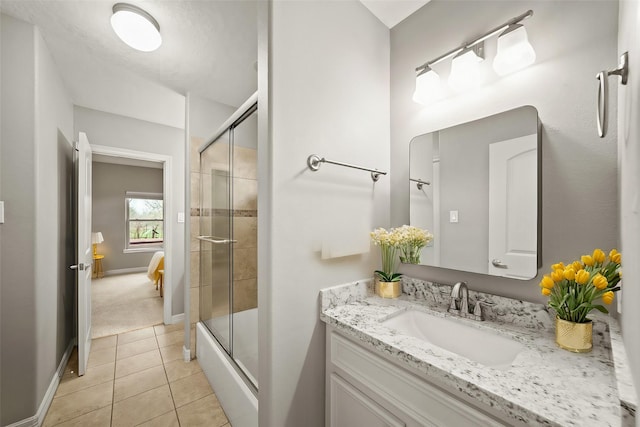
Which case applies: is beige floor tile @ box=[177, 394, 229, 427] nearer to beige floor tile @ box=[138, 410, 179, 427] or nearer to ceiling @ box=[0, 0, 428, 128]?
beige floor tile @ box=[138, 410, 179, 427]

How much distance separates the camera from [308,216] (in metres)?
1.22

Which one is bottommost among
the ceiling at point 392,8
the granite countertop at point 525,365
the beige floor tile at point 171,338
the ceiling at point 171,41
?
the beige floor tile at point 171,338

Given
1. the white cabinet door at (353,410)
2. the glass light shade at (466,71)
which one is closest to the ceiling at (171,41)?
the glass light shade at (466,71)

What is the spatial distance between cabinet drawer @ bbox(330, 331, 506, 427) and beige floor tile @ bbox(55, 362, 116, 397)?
7.27ft

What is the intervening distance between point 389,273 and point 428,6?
1.54 m

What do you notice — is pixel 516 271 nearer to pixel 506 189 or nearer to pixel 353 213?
pixel 506 189

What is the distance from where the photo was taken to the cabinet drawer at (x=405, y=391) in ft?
2.45

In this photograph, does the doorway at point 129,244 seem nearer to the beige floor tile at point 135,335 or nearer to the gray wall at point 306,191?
the beige floor tile at point 135,335

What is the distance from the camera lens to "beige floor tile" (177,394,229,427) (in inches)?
67.0

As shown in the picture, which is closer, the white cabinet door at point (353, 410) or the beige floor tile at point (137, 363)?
the white cabinet door at point (353, 410)

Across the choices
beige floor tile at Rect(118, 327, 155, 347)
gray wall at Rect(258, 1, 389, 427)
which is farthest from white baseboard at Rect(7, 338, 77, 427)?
gray wall at Rect(258, 1, 389, 427)

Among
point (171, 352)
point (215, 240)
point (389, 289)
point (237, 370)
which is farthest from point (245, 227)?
point (171, 352)

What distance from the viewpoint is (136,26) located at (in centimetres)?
160

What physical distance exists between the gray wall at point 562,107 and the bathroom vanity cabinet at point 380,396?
24.8 inches
